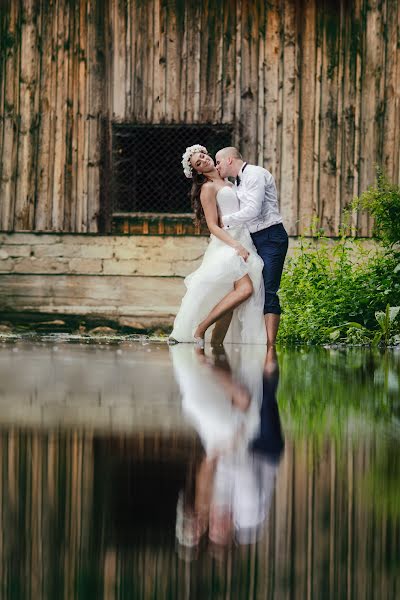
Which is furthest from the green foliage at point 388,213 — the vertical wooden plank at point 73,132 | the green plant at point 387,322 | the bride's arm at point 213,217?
the vertical wooden plank at point 73,132

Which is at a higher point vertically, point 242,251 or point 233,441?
point 242,251

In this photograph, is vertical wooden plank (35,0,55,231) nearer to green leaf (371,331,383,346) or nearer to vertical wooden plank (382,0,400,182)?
vertical wooden plank (382,0,400,182)

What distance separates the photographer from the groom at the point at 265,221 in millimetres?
11281

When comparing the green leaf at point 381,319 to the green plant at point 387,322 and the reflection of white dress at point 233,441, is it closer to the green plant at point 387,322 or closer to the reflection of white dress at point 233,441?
the green plant at point 387,322

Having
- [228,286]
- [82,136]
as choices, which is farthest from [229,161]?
[82,136]

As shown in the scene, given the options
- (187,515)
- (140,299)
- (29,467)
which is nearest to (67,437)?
(29,467)

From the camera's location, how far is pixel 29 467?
3.31 metres

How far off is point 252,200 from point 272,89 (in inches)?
222

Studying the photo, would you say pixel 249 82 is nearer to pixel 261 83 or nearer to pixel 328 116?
pixel 261 83

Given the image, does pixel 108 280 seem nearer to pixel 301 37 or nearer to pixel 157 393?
pixel 301 37

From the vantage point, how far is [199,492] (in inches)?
116

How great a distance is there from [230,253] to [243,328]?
2.54 feet

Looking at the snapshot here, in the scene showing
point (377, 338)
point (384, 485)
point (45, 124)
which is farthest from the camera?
point (45, 124)

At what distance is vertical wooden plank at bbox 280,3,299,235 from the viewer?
53.8 feet
